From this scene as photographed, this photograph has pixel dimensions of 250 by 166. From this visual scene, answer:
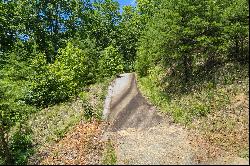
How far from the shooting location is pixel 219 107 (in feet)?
83.5

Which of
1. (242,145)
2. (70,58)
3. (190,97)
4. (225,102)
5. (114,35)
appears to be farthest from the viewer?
(114,35)

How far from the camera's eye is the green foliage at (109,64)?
158 feet

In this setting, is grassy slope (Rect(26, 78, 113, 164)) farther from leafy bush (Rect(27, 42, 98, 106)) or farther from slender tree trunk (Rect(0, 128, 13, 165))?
leafy bush (Rect(27, 42, 98, 106))

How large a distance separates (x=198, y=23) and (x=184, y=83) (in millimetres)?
5102

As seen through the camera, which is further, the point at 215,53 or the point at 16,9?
the point at 16,9

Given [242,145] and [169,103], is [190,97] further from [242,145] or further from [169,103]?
[242,145]

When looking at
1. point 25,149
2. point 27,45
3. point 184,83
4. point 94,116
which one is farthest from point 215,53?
point 27,45

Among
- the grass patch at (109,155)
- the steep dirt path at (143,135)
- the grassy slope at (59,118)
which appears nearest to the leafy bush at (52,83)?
the grassy slope at (59,118)

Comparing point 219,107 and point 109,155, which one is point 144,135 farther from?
point 219,107

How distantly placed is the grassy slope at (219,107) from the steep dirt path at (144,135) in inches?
36.3

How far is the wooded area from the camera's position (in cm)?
2886

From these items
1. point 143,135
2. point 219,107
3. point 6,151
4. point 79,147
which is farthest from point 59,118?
point 219,107

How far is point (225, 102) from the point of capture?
84.0 ft

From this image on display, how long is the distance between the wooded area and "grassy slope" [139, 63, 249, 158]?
1290 millimetres
